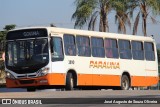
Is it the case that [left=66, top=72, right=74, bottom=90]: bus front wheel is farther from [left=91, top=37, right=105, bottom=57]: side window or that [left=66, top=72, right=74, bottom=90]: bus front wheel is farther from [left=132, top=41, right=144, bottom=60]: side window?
[left=132, top=41, right=144, bottom=60]: side window

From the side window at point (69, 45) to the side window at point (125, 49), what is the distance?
4035 mm

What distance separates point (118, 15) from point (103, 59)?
1683 centimetres

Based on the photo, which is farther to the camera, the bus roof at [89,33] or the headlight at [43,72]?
the bus roof at [89,33]

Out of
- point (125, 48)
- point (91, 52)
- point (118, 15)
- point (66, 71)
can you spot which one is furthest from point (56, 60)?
point (118, 15)

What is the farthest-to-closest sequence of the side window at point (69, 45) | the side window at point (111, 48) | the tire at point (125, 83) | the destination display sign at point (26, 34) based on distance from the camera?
the tire at point (125, 83), the side window at point (111, 48), the side window at point (69, 45), the destination display sign at point (26, 34)

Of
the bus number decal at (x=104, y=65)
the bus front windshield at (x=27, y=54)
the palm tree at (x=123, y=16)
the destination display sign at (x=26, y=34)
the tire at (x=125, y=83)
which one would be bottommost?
the tire at (x=125, y=83)

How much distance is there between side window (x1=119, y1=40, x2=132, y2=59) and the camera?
32406 millimetres

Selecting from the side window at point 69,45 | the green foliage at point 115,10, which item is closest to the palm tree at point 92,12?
the green foliage at point 115,10

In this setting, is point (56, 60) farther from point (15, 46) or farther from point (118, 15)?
point (118, 15)

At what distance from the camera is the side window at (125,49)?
1276 inches

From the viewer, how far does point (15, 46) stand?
1124 inches

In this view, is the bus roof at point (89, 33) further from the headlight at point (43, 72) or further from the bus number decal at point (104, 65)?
the headlight at point (43, 72)

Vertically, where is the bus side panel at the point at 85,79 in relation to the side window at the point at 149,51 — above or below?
below

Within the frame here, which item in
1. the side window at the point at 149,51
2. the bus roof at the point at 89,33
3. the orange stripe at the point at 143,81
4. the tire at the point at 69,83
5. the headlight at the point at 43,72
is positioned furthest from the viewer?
the side window at the point at 149,51
